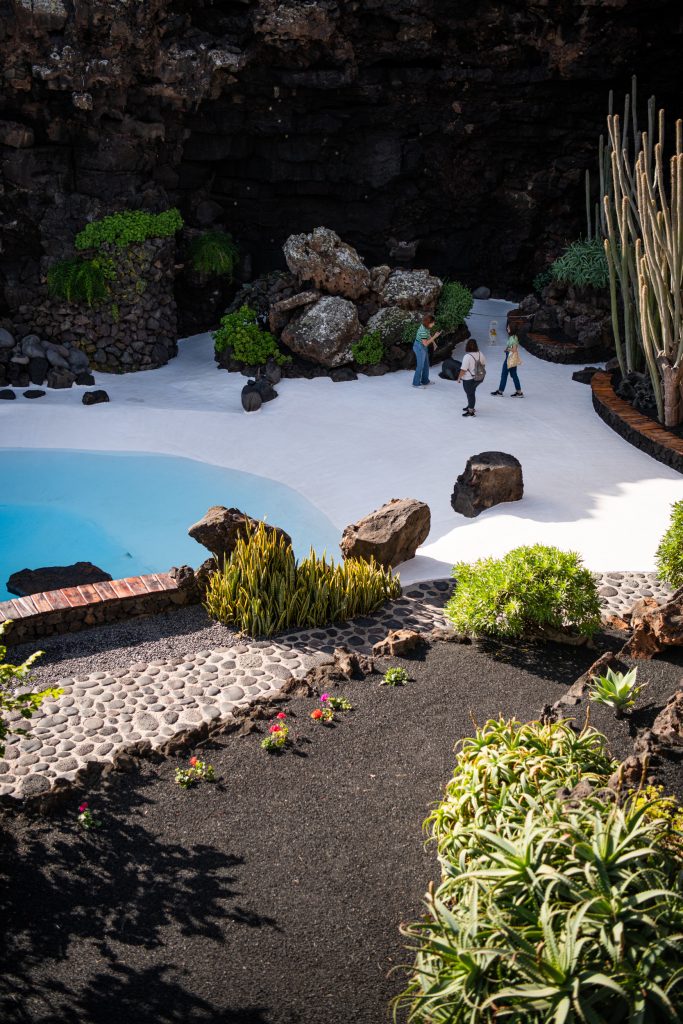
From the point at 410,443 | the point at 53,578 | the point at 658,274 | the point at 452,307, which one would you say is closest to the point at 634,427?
the point at 658,274

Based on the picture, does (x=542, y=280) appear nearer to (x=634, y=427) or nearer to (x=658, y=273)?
(x=658, y=273)

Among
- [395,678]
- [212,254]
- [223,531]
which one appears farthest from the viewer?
[212,254]

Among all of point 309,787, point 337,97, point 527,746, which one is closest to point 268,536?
point 309,787

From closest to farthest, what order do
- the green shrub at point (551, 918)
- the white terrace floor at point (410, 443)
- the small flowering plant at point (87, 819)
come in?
the green shrub at point (551, 918) < the small flowering plant at point (87, 819) < the white terrace floor at point (410, 443)

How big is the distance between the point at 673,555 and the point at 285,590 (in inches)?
161

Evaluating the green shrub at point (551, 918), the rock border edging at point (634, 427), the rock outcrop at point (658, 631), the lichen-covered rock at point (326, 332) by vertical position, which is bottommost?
the green shrub at point (551, 918)

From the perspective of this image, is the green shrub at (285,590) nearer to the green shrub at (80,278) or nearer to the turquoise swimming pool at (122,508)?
the turquoise swimming pool at (122,508)

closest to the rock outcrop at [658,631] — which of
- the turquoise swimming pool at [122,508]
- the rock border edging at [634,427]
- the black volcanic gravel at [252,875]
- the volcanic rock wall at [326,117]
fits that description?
the black volcanic gravel at [252,875]

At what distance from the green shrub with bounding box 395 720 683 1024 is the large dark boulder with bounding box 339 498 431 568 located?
5.37 metres

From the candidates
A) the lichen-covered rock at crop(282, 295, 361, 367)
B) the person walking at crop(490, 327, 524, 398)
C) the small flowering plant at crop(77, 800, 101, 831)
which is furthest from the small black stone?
the small flowering plant at crop(77, 800, 101, 831)

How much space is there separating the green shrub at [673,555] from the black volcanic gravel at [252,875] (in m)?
1.97

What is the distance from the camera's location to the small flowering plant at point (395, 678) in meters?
8.53

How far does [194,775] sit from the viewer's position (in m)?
7.34

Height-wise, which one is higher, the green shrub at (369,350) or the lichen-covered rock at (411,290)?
the lichen-covered rock at (411,290)
